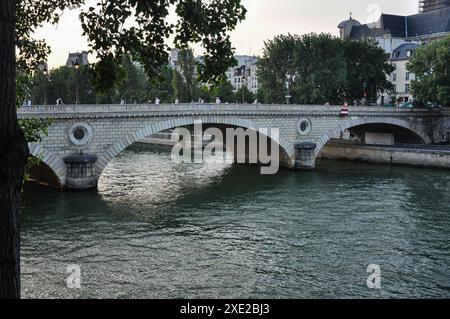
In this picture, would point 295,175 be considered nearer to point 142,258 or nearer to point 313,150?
point 313,150

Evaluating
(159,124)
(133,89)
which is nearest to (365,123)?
(159,124)

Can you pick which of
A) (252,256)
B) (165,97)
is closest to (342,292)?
(252,256)

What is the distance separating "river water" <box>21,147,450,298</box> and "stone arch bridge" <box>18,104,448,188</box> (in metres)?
1.88

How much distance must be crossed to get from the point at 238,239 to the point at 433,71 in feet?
145

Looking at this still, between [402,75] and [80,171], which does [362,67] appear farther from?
[80,171]

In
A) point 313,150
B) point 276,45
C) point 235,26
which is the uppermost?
point 276,45

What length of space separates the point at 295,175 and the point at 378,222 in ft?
58.5

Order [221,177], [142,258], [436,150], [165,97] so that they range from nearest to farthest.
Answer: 1. [142,258]
2. [221,177]
3. [436,150]
4. [165,97]

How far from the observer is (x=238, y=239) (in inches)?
859

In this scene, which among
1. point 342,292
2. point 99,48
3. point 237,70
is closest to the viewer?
point 99,48

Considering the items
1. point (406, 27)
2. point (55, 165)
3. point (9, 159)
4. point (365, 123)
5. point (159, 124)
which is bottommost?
point (55, 165)

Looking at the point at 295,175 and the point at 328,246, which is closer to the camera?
the point at 328,246

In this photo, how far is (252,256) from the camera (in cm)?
1948

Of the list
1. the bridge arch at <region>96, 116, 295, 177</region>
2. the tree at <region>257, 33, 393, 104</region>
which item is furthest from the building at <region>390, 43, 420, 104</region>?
the bridge arch at <region>96, 116, 295, 177</region>
